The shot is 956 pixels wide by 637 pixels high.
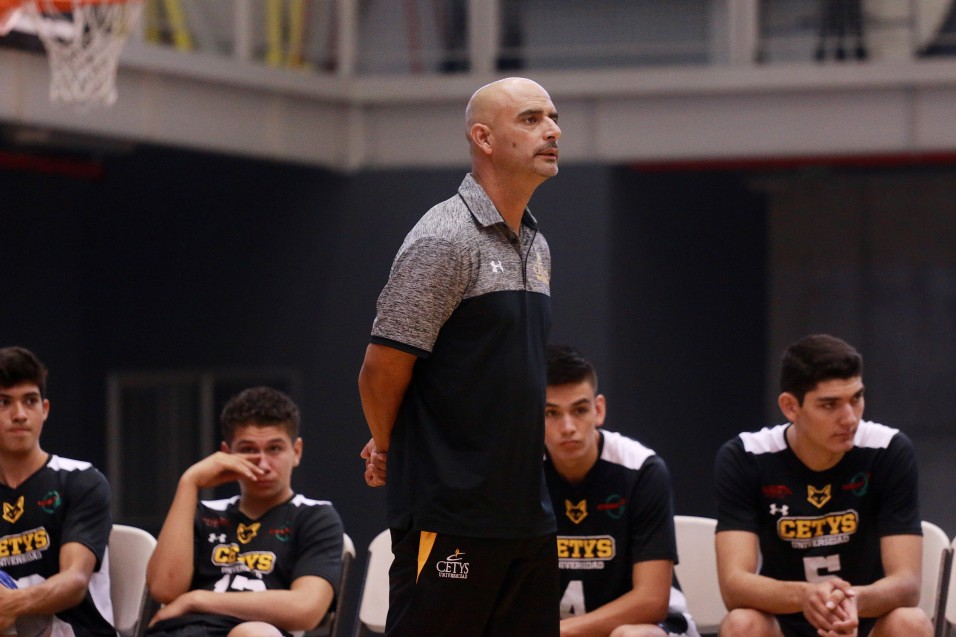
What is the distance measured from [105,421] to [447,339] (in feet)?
24.5

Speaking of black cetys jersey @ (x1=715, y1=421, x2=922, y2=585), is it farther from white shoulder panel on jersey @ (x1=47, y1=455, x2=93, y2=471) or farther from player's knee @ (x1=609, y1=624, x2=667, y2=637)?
white shoulder panel on jersey @ (x1=47, y1=455, x2=93, y2=471)

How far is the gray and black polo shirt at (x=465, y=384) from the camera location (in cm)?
297

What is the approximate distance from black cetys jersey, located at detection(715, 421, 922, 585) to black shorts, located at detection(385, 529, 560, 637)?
1.29 meters

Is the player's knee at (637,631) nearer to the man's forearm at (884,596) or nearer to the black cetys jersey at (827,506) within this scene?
the black cetys jersey at (827,506)

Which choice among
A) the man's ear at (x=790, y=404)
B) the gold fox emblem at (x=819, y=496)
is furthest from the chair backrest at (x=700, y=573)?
the man's ear at (x=790, y=404)

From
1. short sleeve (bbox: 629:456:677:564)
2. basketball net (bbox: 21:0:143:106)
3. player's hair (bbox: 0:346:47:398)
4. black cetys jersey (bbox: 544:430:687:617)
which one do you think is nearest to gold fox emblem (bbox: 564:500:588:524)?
black cetys jersey (bbox: 544:430:687:617)

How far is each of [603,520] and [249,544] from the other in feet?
3.74

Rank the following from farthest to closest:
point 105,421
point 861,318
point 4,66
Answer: point 861,318 → point 105,421 → point 4,66

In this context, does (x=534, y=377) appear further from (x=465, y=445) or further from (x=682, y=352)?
(x=682, y=352)

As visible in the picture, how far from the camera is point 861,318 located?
10.7 meters

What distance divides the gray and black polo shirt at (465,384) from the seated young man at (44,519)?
1.74m

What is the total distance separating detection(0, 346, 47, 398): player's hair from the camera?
4363mm

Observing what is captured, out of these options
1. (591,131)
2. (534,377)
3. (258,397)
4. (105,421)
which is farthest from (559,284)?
(534,377)

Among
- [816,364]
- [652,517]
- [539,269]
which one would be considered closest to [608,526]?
[652,517]
